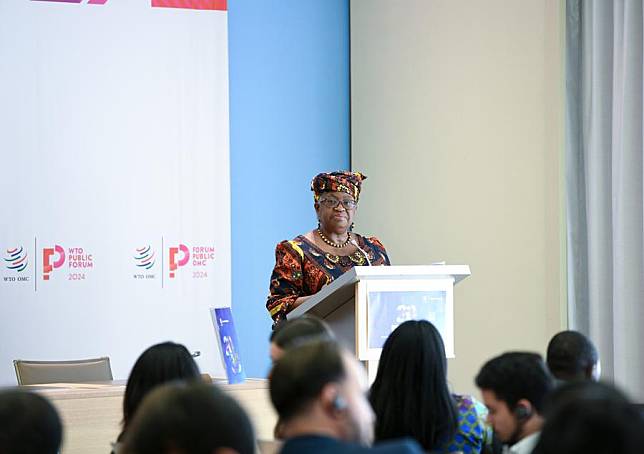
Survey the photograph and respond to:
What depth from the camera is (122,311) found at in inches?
253

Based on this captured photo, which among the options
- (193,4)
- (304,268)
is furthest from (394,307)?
(193,4)

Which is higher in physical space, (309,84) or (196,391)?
(309,84)

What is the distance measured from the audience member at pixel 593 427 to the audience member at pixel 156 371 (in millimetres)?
1510

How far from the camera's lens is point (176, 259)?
21.5 feet

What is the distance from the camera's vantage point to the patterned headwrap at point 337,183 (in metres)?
4.68

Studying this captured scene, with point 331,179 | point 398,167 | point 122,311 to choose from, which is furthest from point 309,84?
point 331,179

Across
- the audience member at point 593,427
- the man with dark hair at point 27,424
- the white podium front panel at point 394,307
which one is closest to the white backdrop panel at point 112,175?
the white podium front panel at point 394,307

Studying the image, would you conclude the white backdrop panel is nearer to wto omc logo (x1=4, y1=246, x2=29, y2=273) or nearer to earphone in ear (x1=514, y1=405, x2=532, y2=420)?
wto omc logo (x1=4, y1=246, x2=29, y2=273)

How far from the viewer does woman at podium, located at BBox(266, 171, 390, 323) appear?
4.70 metres

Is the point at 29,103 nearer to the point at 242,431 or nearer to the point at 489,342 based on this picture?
the point at 489,342

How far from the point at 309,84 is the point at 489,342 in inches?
84.4

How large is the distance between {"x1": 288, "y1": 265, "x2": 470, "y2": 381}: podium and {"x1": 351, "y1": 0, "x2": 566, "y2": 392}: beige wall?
191 centimetres

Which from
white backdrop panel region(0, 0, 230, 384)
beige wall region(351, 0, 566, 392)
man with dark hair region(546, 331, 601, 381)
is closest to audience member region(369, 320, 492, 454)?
man with dark hair region(546, 331, 601, 381)

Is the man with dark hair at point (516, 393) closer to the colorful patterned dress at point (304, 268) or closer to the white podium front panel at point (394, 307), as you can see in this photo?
the white podium front panel at point (394, 307)
